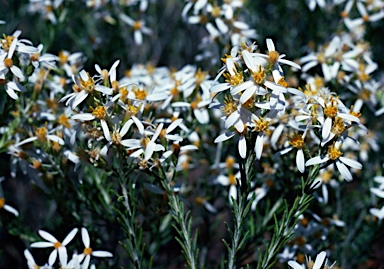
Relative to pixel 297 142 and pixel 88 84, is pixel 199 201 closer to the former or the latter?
pixel 297 142

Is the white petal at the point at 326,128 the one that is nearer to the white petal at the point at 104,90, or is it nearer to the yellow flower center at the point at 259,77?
the yellow flower center at the point at 259,77

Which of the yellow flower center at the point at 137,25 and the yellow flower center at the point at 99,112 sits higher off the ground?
the yellow flower center at the point at 99,112

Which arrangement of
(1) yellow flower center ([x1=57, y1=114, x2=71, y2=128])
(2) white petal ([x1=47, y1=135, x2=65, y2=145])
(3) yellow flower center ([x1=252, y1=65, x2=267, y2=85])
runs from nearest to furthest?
(3) yellow flower center ([x1=252, y1=65, x2=267, y2=85]) → (2) white petal ([x1=47, y1=135, x2=65, y2=145]) → (1) yellow flower center ([x1=57, y1=114, x2=71, y2=128])

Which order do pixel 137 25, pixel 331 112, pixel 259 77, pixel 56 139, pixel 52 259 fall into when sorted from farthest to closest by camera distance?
pixel 137 25, pixel 56 139, pixel 52 259, pixel 331 112, pixel 259 77

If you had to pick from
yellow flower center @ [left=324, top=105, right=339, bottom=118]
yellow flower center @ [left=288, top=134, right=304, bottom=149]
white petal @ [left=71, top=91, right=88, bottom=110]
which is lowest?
yellow flower center @ [left=288, top=134, right=304, bottom=149]

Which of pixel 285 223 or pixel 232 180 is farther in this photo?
pixel 232 180

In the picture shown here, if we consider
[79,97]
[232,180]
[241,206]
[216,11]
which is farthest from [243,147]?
[216,11]

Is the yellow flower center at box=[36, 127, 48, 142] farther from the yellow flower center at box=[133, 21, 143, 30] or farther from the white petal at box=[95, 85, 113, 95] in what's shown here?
the yellow flower center at box=[133, 21, 143, 30]

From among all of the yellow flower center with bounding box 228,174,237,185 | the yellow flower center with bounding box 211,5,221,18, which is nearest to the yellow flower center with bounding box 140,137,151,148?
the yellow flower center with bounding box 228,174,237,185

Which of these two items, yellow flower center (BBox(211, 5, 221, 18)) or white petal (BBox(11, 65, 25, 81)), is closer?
white petal (BBox(11, 65, 25, 81))

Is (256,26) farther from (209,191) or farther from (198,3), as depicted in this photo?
(209,191)

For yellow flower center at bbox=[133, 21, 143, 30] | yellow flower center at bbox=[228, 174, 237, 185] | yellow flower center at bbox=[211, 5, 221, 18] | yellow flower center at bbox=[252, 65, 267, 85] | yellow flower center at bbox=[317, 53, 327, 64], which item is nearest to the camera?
yellow flower center at bbox=[252, 65, 267, 85]

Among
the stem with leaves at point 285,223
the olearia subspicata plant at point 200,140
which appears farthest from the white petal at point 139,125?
the stem with leaves at point 285,223
